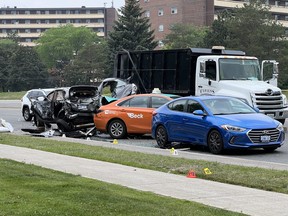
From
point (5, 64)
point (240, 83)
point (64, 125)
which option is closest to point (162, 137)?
point (64, 125)

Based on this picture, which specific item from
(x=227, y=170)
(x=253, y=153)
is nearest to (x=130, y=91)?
(x=253, y=153)

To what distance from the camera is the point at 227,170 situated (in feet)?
33.8

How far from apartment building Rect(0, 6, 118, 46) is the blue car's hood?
Result: 141m

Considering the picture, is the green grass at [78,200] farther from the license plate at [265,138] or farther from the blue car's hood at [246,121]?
the license plate at [265,138]

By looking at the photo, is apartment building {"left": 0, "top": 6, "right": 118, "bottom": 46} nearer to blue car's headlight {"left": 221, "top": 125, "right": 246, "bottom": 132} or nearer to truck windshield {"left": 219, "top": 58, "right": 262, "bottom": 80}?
truck windshield {"left": 219, "top": 58, "right": 262, "bottom": 80}

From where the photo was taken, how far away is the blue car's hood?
44.0 ft

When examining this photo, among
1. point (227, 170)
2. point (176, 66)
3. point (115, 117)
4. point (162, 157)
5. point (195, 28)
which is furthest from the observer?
point (195, 28)

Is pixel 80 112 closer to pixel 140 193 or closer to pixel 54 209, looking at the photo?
pixel 140 193

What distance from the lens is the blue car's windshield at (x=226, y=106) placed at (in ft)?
47.1

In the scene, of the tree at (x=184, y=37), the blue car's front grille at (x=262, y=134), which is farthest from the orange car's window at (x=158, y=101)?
the tree at (x=184, y=37)

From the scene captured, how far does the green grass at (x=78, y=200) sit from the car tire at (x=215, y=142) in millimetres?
5243

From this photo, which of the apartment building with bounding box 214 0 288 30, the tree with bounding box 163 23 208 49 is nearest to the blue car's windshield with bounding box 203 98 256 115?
the tree with bounding box 163 23 208 49

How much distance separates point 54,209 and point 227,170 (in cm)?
470

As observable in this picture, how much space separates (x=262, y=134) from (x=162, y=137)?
315 cm
